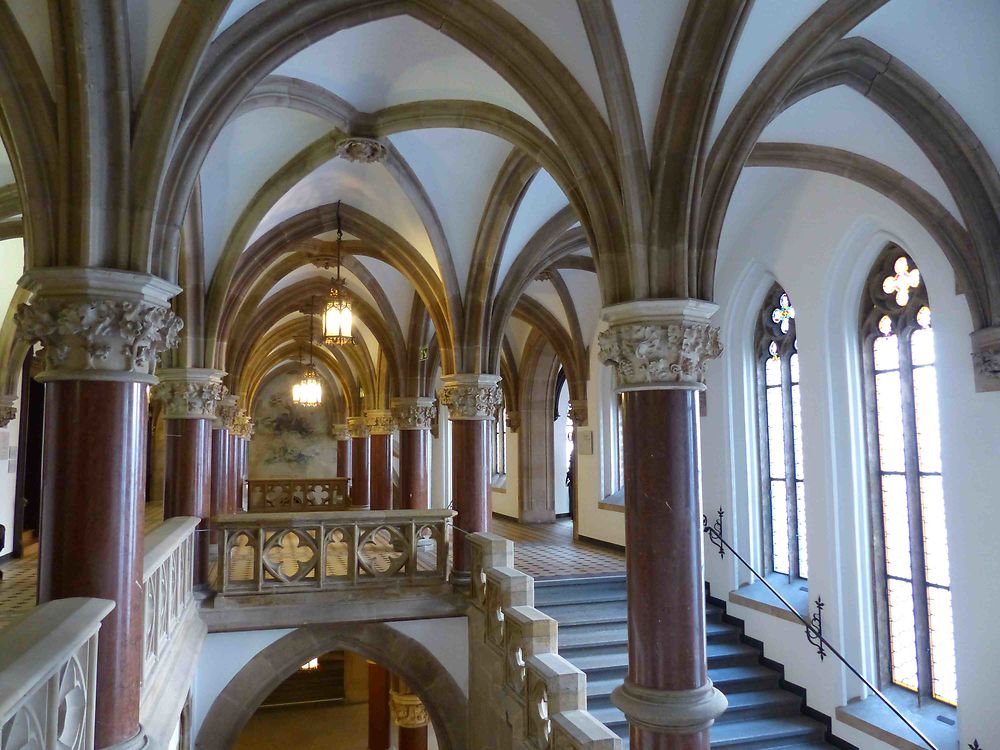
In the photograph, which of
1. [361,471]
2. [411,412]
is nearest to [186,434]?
[411,412]

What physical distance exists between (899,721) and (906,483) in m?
2.14

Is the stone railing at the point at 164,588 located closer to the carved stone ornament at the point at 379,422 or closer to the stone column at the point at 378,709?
the stone column at the point at 378,709

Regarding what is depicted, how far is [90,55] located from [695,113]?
11.5ft

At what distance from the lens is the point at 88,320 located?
3.85 metres

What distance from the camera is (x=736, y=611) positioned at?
903cm

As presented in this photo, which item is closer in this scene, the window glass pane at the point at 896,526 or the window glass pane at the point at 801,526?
the window glass pane at the point at 896,526

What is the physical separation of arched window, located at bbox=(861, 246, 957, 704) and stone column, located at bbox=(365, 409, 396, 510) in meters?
9.10

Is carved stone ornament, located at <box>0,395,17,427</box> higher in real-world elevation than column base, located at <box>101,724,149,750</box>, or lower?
higher

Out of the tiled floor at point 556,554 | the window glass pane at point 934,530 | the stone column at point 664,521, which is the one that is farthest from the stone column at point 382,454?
the stone column at point 664,521

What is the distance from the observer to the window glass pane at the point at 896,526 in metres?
7.20

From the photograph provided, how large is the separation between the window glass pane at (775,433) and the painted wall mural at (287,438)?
22924 mm

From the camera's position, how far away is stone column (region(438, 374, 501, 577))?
890 cm

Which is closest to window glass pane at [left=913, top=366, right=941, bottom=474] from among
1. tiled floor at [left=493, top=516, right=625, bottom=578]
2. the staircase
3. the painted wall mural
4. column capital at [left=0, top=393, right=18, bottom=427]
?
the staircase

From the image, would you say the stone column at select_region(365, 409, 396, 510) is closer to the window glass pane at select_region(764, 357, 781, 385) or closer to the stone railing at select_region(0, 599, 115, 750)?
the window glass pane at select_region(764, 357, 781, 385)
